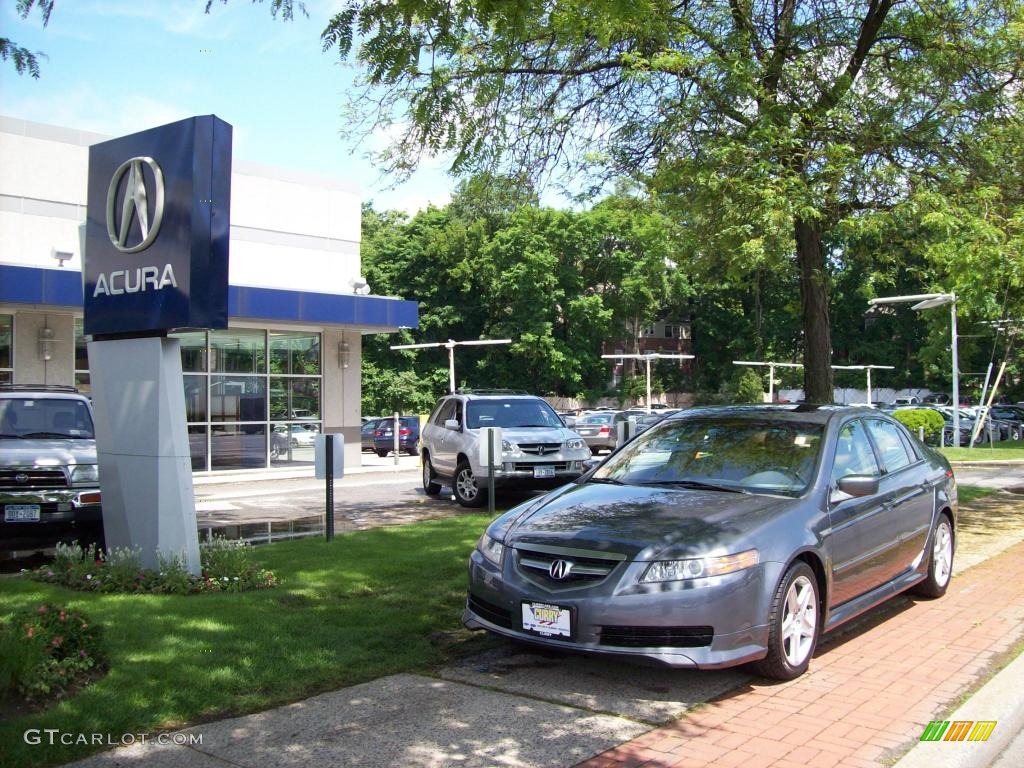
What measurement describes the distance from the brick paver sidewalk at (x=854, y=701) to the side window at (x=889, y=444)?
116 centimetres

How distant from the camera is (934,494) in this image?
305 inches

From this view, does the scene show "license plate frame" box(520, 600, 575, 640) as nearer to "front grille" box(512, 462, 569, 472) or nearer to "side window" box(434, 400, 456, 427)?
"front grille" box(512, 462, 569, 472)

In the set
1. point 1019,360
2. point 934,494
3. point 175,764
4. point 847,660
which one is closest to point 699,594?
point 847,660

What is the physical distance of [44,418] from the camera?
1102cm

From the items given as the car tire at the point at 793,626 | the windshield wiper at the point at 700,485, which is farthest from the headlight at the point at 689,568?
the windshield wiper at the point at 700,485

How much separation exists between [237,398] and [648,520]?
61.1ft

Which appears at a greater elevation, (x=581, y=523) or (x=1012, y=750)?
(x=581, y=523)

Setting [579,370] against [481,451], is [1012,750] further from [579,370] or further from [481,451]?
[579,370]

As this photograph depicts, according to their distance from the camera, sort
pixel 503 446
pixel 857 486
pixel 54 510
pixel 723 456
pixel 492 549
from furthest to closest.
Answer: pixel 503 446, pixel 54 510, pixel 723 456, pixel 857 486, pixel 492 549

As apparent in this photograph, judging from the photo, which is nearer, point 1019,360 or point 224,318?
Answer: point 224,318

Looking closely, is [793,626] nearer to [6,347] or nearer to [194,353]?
[6,347]

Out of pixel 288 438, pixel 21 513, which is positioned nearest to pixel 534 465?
pixel 21 513

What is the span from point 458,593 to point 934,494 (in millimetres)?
4022

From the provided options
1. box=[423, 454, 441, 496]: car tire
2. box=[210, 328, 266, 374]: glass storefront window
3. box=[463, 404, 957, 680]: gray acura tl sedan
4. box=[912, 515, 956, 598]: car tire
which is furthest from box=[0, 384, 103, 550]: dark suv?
box=[210, 328, 266, 374]: glass storefront window
